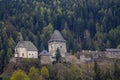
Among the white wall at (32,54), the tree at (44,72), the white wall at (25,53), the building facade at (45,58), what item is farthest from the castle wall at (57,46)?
the tree at (44,72)

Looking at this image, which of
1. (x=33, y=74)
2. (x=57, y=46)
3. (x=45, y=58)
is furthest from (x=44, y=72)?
(x=57, y=46)

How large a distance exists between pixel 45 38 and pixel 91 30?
18.0 metres

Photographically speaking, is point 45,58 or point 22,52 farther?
point 22,52

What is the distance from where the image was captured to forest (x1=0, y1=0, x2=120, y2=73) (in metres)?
132

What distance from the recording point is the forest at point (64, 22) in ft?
431

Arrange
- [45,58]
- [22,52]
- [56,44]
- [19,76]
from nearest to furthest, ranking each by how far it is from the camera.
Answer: [19,76] < [45,58] < [22,52] < [56,44]

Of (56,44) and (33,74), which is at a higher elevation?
(56,44)

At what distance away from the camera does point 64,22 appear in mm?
152000

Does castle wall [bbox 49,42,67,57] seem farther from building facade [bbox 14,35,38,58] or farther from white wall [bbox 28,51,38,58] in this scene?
building facade [bbox 14,35,38,58]

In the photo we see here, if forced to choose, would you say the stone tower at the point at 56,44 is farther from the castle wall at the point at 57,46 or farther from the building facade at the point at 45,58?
the building facade at the point at 45,58

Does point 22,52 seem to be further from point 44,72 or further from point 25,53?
point 44,72

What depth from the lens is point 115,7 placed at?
156 metres

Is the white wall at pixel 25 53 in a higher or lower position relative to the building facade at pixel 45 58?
higher

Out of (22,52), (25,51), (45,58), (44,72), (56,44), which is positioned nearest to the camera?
(44,72)
